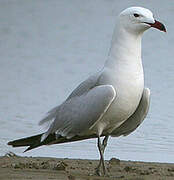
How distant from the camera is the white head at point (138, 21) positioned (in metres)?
9.01

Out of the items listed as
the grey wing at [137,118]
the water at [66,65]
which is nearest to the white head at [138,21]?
the grey wing at [137,118]

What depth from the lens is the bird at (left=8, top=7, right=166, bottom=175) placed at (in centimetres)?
884

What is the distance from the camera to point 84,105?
9.10 meters

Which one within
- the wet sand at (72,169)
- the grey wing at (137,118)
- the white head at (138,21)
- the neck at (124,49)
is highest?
the white head at (138,21)

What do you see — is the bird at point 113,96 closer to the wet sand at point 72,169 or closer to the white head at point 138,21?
the white head at point 138,21

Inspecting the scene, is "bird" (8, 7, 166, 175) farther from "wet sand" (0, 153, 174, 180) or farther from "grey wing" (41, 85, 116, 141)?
"wet sand" (0, 153, 174, 180)

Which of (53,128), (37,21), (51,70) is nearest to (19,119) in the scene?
(53,128)

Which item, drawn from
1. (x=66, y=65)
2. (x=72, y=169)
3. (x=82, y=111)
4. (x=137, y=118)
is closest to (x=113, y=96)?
(x=82, y=111)

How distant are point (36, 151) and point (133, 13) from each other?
2.83m

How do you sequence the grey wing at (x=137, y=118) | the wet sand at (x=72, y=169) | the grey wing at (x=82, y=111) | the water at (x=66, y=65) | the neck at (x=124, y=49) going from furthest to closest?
the water at (x=66, y=65)
the grey wing at (x=137, y=118)
the neck at (x=124, y=49)
the grey wing at (x=82, y=111)
the wet sand at (x=72, y=169)

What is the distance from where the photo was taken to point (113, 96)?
8750 millimetres

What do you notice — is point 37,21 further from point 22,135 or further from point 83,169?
point 83,169

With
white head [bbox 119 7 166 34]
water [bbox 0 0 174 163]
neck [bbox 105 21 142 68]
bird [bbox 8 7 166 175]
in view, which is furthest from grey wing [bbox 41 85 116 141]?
water [bbox 0 0 174 163]

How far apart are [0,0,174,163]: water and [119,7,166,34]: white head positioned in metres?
2.28
